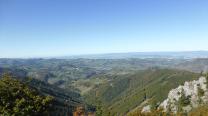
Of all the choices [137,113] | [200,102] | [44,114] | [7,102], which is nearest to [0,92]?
[7,102]

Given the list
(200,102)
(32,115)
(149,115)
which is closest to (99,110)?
(149,115)

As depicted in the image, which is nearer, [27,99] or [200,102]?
[27,99]

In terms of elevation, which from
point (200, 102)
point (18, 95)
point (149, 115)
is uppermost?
point (18, 95)

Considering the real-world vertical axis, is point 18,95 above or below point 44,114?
above

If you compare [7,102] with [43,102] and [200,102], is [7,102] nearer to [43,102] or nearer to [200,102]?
[43,102]

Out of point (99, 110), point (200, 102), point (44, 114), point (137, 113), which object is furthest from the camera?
point (200, 102)

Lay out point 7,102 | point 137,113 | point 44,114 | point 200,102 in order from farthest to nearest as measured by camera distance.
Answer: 1. point 200,102
2. point 137,113
3. point 44,114
4. point 7,102

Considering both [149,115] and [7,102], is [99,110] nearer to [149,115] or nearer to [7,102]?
[149,115]
